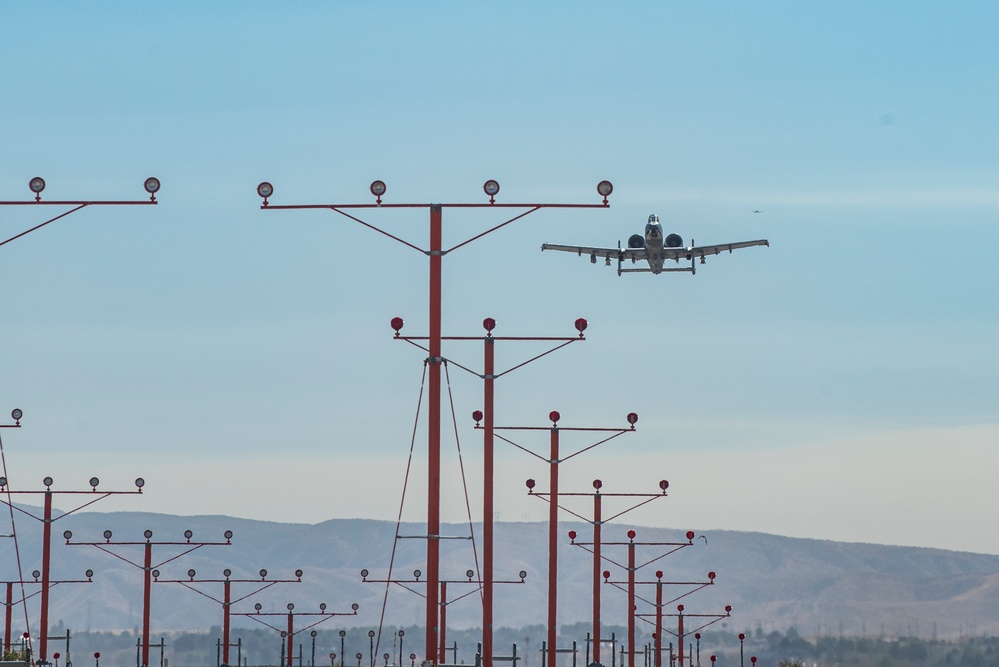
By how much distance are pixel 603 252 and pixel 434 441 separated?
60260mm

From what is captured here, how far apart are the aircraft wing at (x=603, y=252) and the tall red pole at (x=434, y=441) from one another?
54.1 meters

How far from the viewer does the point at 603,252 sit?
320 feet

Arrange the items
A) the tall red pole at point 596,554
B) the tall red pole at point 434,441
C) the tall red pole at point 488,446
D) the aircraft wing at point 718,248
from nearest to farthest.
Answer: the tall red pole at point 434,441 → the tall red pole at point 488,446 → the tall red pole at point 596,554 → the aircraft wing at point 718,248

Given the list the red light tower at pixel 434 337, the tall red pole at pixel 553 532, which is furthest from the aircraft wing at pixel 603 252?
the red light tower at pixel 434 337

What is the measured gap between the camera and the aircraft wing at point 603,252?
93.4 m

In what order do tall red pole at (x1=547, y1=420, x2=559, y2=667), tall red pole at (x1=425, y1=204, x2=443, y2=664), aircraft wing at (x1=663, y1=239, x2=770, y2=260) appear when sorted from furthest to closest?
aircraft wing at (x1=663, y1=239, x2=770, y2=260), tall red pole at (x1=547, y1=420, x2=559, y2=667), tall red pole at (x1=425, y1=204, x2=443, y2=664)

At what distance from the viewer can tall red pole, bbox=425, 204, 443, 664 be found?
3741 centimetres

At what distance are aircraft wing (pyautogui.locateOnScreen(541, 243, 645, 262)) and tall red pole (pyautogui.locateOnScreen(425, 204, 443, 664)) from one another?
5406cm

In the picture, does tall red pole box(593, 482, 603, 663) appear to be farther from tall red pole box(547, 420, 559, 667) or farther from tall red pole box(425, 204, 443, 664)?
tall red pole box(425, 204, 443, 664)

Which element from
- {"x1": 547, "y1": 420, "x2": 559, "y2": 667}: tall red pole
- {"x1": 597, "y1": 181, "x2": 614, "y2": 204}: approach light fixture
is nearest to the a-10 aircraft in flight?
{"x1": 547, "y1": 420, "x2": 559, "y2": 667}: tall red pole

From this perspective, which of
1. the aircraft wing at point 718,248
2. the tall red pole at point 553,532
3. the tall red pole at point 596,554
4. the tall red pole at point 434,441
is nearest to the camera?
the tall red pole at point 434,441

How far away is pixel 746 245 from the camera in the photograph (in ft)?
317

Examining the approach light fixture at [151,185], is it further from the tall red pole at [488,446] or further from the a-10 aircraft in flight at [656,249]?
the a-10 aircraft in flight at [656,249]

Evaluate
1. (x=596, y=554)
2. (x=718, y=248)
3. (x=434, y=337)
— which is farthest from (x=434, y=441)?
(x=718, y=248)
